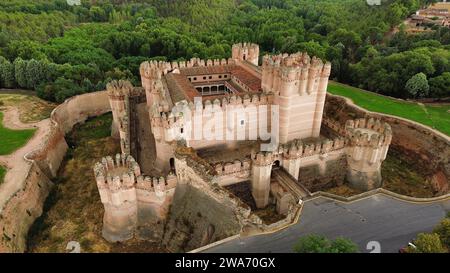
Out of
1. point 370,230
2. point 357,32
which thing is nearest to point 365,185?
point 370,230

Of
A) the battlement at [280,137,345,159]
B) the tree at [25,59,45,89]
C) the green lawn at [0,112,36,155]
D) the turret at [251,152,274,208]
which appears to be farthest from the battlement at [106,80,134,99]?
the tree at [25,59,45,89]

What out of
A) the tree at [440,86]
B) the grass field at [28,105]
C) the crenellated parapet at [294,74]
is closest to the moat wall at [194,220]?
the crenellated parapet at [294,74]

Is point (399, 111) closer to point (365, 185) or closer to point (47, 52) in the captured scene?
point (365, 185)

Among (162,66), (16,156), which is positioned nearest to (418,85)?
(162,66)

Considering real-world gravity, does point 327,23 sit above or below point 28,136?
above

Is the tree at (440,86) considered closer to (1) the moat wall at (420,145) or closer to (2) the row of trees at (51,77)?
(1) the moat wall at (420,145)

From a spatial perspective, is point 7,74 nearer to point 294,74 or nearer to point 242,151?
point 242,151

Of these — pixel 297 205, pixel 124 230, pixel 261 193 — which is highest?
pixel 297 205
